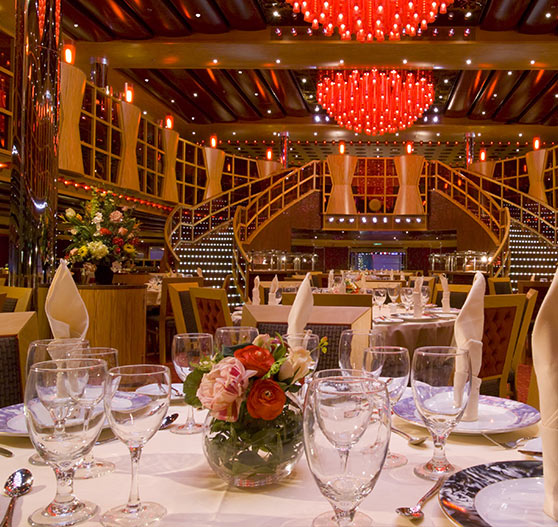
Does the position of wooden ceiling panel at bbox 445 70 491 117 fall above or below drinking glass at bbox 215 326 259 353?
above

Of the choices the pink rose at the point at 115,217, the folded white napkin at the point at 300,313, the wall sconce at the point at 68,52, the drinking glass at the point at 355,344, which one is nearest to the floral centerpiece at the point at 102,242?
the pink rose at the point at 115,217

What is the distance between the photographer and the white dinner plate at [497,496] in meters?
0.78

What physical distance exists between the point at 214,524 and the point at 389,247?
18.4 metres

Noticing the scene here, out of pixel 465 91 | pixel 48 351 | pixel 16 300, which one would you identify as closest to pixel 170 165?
pixel 465 91

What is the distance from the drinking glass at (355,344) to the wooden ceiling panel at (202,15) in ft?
33.7

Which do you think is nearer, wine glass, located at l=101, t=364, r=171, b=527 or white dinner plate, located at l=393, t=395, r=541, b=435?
wine glass, located at l=101, t=364, r=171, b=527

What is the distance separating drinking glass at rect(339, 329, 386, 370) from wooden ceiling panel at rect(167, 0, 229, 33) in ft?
33.7

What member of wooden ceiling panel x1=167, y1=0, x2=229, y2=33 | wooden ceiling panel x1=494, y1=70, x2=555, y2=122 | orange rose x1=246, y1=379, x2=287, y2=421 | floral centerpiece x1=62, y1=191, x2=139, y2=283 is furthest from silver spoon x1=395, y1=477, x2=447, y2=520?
wooden ceiling panel x1=494, y1=70, x2=555, y2=122

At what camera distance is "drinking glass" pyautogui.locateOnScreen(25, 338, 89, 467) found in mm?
1078

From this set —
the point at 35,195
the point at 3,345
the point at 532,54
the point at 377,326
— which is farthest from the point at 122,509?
the point at 532,54

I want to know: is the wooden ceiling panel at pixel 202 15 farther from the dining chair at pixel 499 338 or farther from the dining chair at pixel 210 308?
the dining chair at pixel 499 338

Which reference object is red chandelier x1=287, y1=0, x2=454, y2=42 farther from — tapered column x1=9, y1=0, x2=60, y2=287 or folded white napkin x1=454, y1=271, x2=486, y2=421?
folded white napkin x1=454, y1=271, x2=486, y2=421

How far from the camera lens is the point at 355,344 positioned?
1.29 meters

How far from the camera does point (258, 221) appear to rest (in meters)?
16.0
